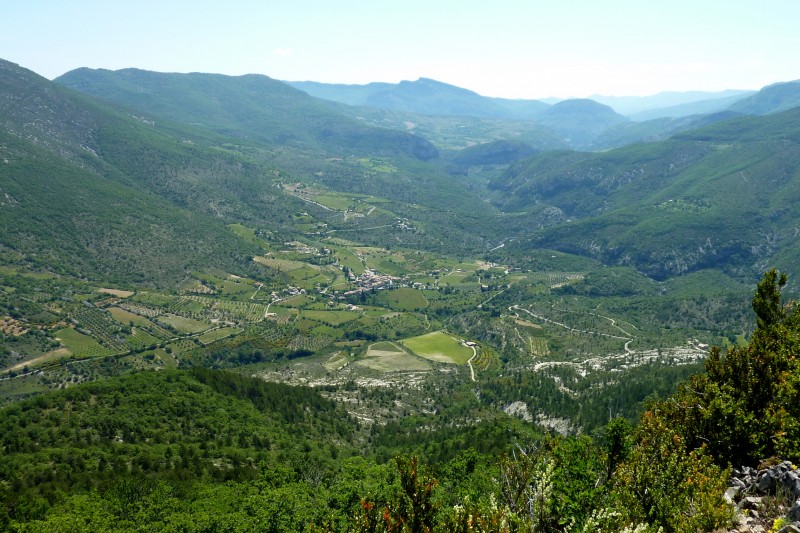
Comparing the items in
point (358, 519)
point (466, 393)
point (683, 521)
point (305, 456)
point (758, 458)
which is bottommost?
point (466, 393)

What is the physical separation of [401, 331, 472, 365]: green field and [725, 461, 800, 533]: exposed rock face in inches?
4906

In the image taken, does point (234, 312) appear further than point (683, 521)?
Yes

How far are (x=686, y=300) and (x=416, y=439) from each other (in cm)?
15354

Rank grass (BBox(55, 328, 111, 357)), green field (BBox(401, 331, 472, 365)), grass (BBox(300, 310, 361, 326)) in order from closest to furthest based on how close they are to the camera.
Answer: grass (BBox(55, 328, 111, 357)), green field (BBox(401, 331, 472, 365)), grass (BBox(300, 310, 361, 326))

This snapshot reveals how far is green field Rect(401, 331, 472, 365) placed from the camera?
152 meters

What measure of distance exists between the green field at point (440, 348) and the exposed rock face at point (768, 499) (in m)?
125

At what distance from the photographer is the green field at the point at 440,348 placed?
151825mm

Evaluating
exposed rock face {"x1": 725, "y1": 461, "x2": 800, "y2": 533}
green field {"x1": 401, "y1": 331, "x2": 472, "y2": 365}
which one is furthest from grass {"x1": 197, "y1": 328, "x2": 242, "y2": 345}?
exposed rock face {"x1": 725, "y1": 461, "x2": 800, "y2": 533}

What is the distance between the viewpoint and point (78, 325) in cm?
15225

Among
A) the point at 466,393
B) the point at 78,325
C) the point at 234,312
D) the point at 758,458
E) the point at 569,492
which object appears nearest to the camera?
the point at 569,492

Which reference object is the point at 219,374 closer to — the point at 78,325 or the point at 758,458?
the point at 78,325

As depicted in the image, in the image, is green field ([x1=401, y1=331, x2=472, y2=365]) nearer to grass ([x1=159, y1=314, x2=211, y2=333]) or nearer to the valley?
the valley

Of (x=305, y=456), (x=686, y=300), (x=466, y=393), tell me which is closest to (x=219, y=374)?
(x=305, y=456)

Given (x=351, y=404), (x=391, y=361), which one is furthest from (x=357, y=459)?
(x=391, y=361)
